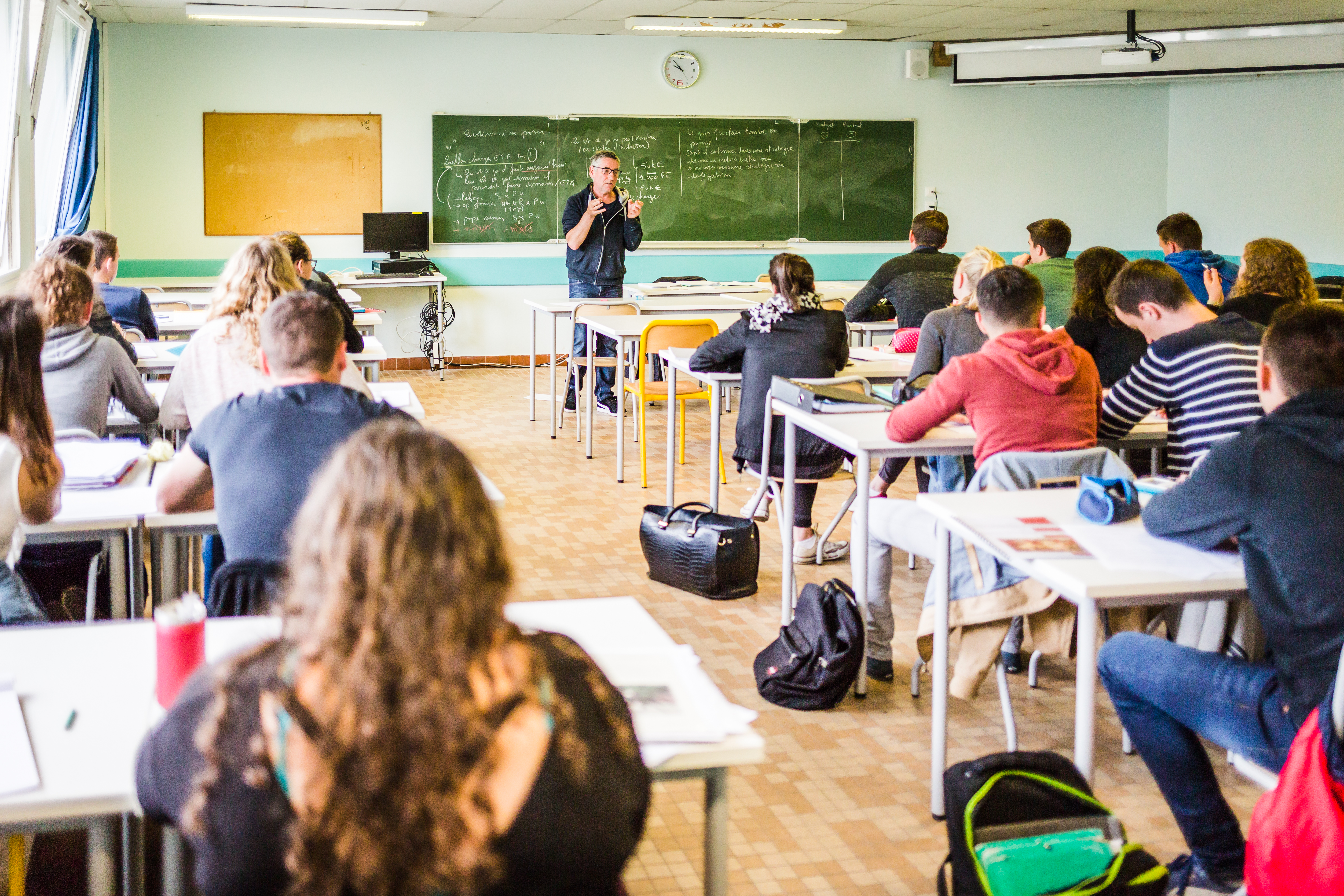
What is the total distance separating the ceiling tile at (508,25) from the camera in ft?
29.3

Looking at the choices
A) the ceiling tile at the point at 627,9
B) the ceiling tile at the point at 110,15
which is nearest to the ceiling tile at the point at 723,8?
the ceiling tile at the point at 627,9

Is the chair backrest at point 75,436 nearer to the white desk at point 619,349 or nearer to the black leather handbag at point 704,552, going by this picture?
the black leather handbag at point 704,552

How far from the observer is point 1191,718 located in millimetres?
2205

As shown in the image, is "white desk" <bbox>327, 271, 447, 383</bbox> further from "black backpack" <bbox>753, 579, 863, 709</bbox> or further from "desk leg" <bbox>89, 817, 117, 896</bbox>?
"desk leg" <bbox>89, 817, 117, 896</bbox>

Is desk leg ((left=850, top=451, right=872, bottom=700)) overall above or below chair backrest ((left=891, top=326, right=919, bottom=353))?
below

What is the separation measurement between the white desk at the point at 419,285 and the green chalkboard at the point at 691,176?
435mm

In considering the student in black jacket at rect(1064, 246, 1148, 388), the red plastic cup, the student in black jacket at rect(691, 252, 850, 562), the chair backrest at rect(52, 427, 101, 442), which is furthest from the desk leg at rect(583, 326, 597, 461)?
the red plastic cup

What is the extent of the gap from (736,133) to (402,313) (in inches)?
118

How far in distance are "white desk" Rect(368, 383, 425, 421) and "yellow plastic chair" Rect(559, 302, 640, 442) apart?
2.23 meters

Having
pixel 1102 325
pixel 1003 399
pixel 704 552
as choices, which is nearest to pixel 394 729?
pixel 1003 399

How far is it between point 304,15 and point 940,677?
24.3 feet

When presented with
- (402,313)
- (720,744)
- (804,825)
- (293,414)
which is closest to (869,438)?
(804,825)

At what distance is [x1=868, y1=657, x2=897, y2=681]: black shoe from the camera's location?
11.8 ft

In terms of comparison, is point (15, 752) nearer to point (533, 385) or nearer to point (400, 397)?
point (400, 397)
